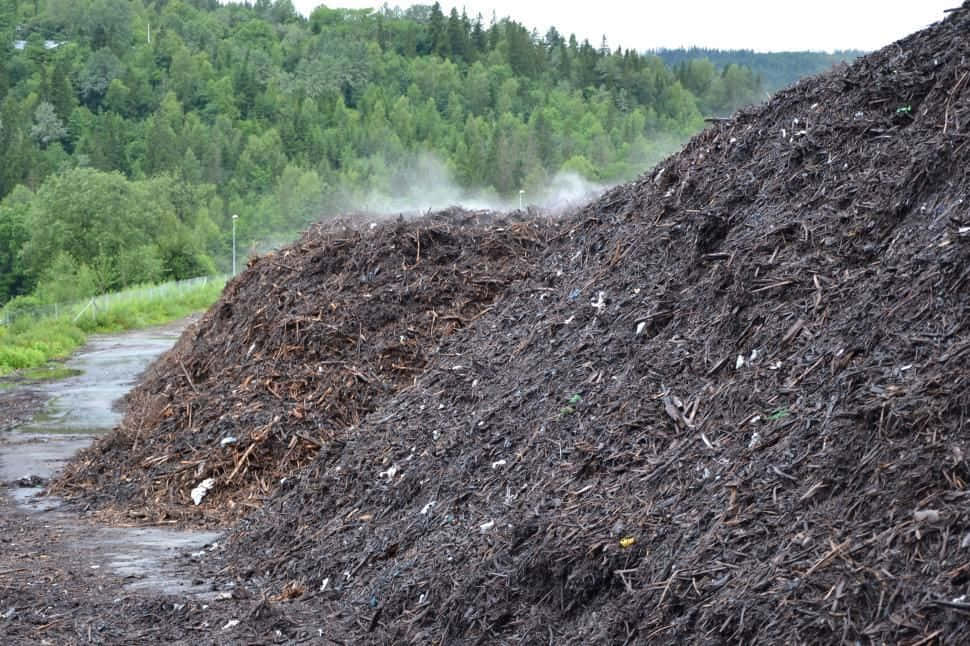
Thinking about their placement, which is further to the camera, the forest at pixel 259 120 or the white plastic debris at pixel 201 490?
the forest at pixel 259 120

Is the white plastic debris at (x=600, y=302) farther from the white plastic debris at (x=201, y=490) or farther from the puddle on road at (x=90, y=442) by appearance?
the white plastic debris at (x=201, y=490)

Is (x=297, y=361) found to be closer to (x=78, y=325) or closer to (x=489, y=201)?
(x=489, y=201)

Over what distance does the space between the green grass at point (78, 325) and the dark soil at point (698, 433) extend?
19.9 metres

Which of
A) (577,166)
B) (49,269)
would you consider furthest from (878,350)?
(577,166)

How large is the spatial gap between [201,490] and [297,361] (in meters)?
1.85

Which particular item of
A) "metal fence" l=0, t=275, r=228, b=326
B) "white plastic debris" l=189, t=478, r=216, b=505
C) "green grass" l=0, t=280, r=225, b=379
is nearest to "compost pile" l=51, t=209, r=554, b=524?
"white plastic debris" l=189, t=478, r=216, b=505

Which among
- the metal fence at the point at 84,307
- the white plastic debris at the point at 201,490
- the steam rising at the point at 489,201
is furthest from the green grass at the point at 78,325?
the white plastic debris at the point at 201,490

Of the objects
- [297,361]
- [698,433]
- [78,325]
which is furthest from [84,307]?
[698,433]

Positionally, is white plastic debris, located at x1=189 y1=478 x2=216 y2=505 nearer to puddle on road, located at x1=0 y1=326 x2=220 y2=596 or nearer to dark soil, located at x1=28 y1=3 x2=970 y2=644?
dark soil, located at x1=28 y1=3 x2=970 y2=644

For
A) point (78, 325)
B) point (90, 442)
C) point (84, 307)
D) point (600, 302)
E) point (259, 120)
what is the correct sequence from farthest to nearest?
point (259, 120) < point (84, 307) < point (78, 325) < point (90, 442) < point (600, 302)

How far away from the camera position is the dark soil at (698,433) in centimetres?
407

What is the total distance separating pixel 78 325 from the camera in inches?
1538

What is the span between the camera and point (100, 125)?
5094 inches

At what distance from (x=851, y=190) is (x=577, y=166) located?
7441 centimetres
